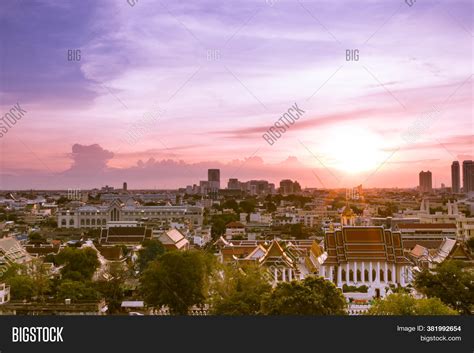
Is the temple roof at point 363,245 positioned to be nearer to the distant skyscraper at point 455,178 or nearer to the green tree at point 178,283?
the green tree at point 178,283

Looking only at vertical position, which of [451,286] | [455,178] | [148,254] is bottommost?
[451,286]

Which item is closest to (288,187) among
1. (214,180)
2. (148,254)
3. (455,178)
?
(214,180)

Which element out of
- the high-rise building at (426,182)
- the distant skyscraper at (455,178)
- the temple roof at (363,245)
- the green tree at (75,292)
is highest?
the high-rise building at (426,182)

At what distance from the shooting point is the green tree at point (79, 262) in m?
12.8

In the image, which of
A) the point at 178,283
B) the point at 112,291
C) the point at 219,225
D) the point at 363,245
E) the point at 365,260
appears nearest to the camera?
the point at 178,283

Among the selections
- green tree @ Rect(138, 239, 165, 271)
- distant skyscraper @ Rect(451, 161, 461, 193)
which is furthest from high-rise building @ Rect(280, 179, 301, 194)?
green tree @ Rect(138, 239, 165, 271)

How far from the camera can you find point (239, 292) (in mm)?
8961

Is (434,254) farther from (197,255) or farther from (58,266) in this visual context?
(58,266)

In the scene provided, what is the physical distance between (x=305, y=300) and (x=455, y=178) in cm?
2558

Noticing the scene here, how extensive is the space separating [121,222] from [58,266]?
12.4m

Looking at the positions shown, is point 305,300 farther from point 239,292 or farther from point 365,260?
point 365,260

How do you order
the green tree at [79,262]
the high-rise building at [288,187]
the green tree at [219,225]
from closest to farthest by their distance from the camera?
1. the green tree at [79,262]
2. the green tree at [219,225]
3. the high-rise building at [288,187]

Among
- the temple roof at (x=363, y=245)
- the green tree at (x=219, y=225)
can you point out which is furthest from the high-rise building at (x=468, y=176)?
the temple roof at (x=363, y=245)

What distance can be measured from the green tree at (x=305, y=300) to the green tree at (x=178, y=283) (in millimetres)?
1728
